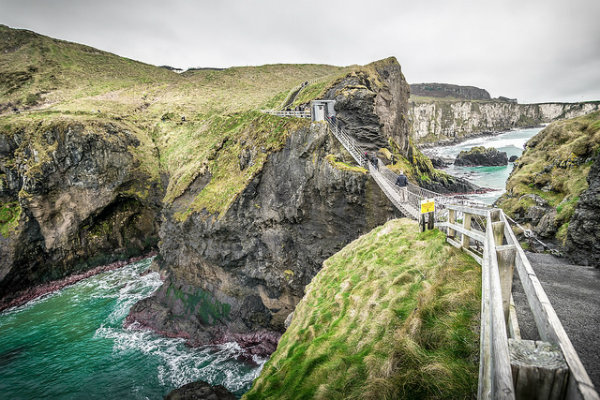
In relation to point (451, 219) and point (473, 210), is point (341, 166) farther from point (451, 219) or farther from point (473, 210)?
point (473, 210)

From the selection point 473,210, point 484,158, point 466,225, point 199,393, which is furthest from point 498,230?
point 484,158

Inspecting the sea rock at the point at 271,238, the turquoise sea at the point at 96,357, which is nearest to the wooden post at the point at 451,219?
the sea rock at the point at 271,238

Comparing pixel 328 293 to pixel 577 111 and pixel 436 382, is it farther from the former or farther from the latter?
pixel 577 111

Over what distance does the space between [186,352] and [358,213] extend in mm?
17708

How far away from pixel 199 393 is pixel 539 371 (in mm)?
15552

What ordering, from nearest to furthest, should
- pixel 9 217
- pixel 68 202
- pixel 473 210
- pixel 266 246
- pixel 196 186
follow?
pixel 473 210
pixel 266 246
pixel 196 186
pixel 9 217
pixel 68 202

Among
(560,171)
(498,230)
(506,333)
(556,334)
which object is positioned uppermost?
(560,171)

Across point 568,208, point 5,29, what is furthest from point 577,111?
point 5,29

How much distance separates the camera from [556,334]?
193cm

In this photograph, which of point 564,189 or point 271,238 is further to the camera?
point 271,238

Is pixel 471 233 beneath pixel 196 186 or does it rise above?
beneath

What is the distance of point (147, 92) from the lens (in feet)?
198

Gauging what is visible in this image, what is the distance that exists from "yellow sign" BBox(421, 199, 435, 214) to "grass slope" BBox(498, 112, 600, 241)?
9881 mm

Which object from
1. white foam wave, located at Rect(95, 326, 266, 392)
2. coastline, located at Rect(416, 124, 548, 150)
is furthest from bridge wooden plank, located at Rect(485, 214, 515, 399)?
coastline, located at Rect(416, 124, 548, 150)
